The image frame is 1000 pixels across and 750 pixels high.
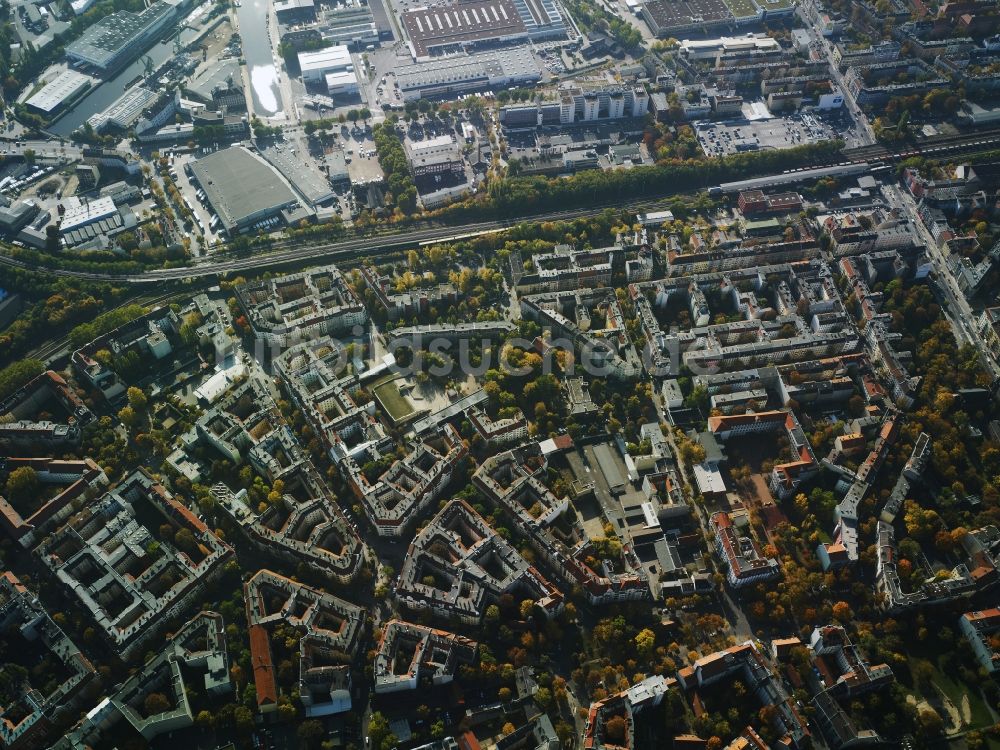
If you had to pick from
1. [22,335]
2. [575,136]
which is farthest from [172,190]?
[575,136]

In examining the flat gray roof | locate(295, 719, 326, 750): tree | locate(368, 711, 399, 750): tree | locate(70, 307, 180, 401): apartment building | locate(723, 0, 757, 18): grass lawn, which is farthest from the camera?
locate(723, 0, 757, 18): grass lawn

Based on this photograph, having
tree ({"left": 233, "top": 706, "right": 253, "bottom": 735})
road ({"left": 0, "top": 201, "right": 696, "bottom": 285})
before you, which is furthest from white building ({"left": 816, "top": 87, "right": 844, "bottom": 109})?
tree ({"left": 233, "top": 706, "right": 253, "bottom": 735})

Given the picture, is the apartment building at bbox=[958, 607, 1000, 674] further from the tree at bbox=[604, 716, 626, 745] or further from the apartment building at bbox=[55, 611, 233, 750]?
the apartment building at bbox=[55, 611, 233, 750]

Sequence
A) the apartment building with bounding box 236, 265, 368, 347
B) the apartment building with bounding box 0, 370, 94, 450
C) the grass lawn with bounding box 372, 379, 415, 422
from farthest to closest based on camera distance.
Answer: the apartment building with bounding box 236, 265, 368, 347 < the grass lawn with bounding box 372, 379, 415, 422 < the apartment building with bounding box 0, 370, 94, 450

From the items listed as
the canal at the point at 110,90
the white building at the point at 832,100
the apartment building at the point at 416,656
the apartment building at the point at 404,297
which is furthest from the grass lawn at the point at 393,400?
the white building at the point at 832,100

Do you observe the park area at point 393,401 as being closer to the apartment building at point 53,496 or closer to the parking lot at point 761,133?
the apartment building at point 53,496
